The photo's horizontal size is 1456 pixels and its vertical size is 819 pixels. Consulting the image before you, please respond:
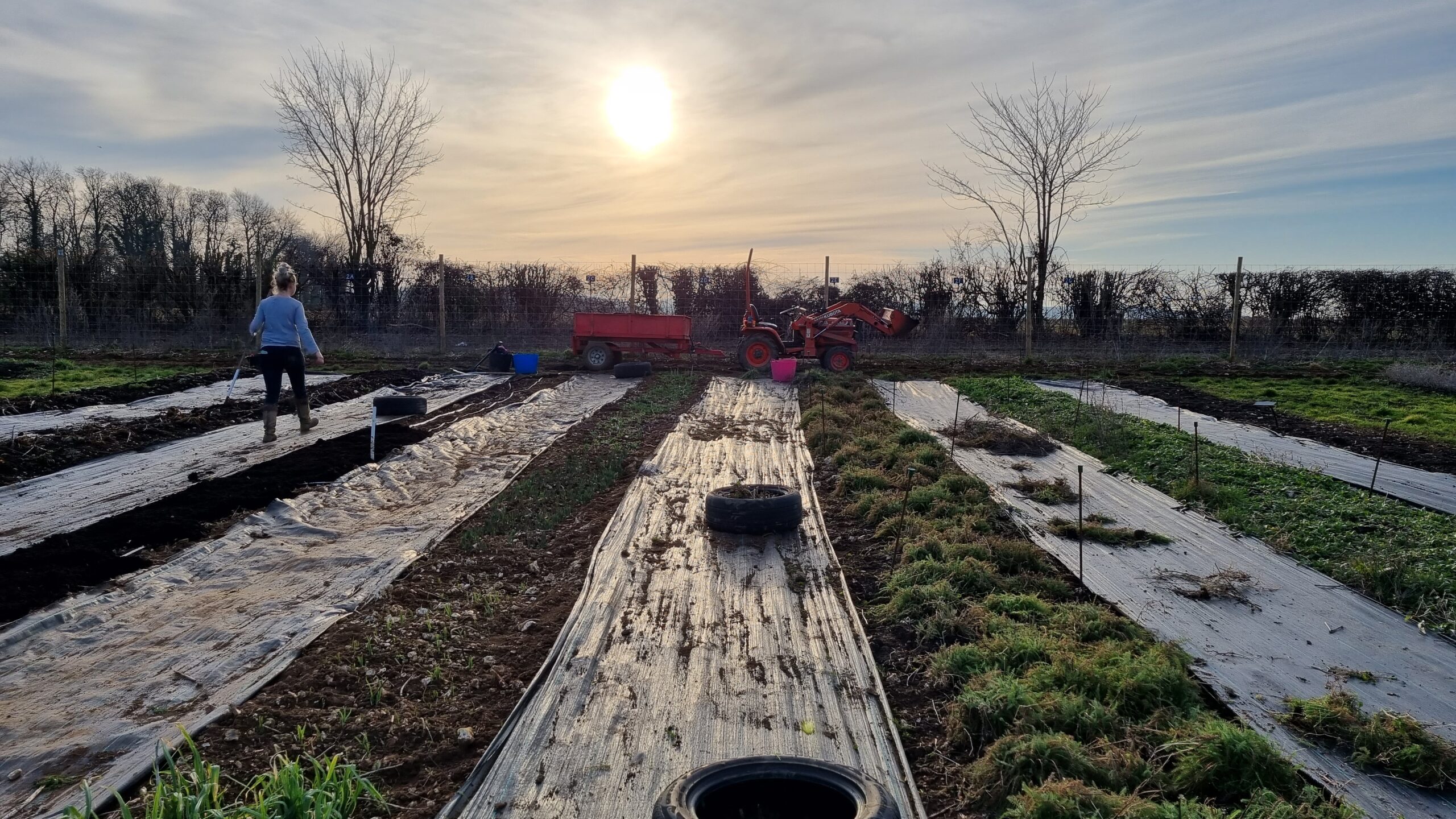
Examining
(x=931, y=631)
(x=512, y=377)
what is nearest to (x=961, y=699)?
(x=931, y=631)

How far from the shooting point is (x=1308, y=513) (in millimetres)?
5129

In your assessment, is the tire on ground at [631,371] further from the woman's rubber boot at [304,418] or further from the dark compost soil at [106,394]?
the woman's rubber boot at [304,418]

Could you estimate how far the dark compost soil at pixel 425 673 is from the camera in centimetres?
254

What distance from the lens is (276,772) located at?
2.18 meters

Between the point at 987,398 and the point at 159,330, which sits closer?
the point at 987,398

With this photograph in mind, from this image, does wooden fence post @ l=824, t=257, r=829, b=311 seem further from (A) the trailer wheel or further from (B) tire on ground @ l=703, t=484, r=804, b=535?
(B) tire on ground @ l=703, t=484, r=804, b=535

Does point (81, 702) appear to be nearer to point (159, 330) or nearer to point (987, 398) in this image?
point (987, 398)

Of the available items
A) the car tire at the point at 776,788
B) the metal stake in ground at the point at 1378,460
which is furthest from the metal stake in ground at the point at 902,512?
the metal stake in ground at the point at 1378,460

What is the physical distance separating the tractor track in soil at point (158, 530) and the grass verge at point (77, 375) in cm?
515

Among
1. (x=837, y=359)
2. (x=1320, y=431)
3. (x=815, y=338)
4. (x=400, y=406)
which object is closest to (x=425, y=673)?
(x=400, y=406)

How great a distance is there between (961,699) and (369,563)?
2.98 m

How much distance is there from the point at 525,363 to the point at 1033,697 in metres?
11.3

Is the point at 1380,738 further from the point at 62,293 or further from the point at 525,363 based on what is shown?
the point at 62,293

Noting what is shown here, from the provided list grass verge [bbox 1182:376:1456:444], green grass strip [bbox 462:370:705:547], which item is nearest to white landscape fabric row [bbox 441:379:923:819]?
green grass strip [bbox 462:370:705:547]
